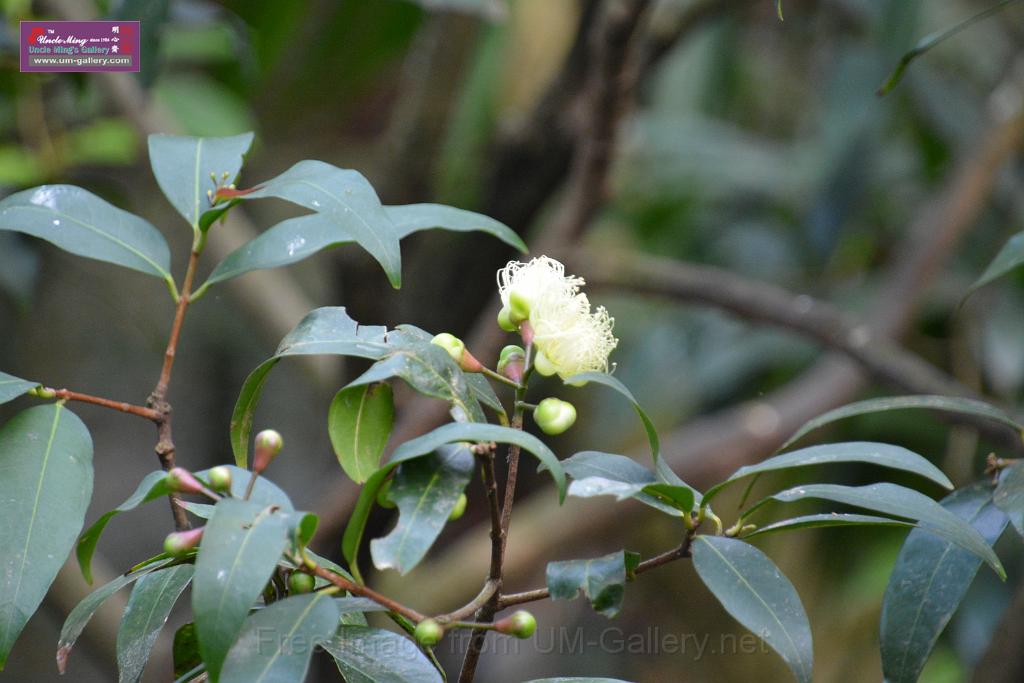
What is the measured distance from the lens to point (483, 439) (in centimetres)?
37

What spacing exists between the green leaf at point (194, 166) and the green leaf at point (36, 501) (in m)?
0.13

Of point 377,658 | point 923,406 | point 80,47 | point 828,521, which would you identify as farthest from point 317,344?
point 80,47

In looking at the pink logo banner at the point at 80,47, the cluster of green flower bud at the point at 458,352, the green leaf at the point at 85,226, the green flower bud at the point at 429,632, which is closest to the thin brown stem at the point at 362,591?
the green flower bud at the point at 429,632

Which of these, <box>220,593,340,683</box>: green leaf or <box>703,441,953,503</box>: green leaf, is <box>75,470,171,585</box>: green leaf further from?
<box>703,441,953,503</box>: green leaf

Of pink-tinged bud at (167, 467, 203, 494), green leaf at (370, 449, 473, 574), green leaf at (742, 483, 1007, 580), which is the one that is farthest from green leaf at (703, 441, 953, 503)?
pink-tinged bud at (167, 467, 203, 494)

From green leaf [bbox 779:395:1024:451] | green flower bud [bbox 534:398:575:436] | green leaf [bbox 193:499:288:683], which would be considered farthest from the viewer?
green leaf [bbox 779:395:1024:451]

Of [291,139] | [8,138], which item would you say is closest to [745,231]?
[291,139]

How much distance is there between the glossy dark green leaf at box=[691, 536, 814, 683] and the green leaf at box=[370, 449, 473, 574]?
0.11m

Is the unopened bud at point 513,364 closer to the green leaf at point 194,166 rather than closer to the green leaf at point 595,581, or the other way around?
the green leaf at point 595,581

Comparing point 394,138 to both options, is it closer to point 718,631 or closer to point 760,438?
point 760,438

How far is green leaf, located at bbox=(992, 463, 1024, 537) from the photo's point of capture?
459 mm

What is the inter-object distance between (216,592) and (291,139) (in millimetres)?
2153

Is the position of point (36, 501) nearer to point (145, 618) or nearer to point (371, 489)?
point (145, 618)

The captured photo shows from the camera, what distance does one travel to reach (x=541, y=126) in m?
1.34
